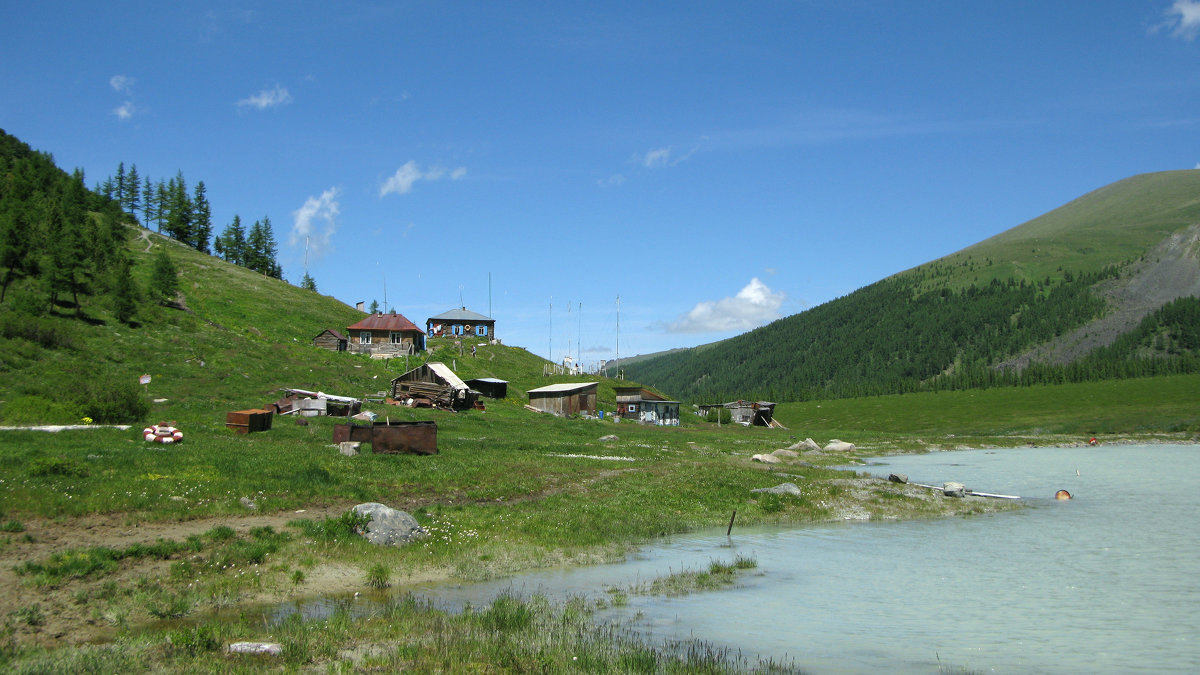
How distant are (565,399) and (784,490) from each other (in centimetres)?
5227

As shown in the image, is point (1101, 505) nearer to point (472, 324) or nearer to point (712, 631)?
point (712, 631)

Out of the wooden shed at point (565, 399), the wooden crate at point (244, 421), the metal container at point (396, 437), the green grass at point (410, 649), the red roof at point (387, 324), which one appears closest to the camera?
the green grass at point (410, 649)

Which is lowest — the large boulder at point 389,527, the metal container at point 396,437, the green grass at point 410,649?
the green grass at point 410,649

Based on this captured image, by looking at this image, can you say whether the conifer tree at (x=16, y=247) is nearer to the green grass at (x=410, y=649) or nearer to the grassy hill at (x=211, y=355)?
the grassy hill at (x=211, y=355)

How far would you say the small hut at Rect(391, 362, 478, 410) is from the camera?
6531 cm

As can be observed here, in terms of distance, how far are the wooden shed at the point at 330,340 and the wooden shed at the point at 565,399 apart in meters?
31.9

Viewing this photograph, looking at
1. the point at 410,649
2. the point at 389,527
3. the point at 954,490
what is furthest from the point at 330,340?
the point at 410,649

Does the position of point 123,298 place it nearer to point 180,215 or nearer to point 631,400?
point 631,400

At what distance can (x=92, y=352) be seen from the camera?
53969 millimetres

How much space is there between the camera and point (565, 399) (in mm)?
81812

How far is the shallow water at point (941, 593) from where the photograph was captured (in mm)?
12633

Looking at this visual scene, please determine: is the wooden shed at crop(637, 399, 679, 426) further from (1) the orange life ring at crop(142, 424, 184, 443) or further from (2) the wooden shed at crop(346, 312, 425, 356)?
(1) the orange life ring at crop(142, 424, 184, 443)

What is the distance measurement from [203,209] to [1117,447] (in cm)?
16207

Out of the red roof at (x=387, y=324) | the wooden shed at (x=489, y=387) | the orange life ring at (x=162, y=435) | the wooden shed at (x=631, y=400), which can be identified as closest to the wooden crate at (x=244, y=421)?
the orange life ring at (x=162, y=435)
